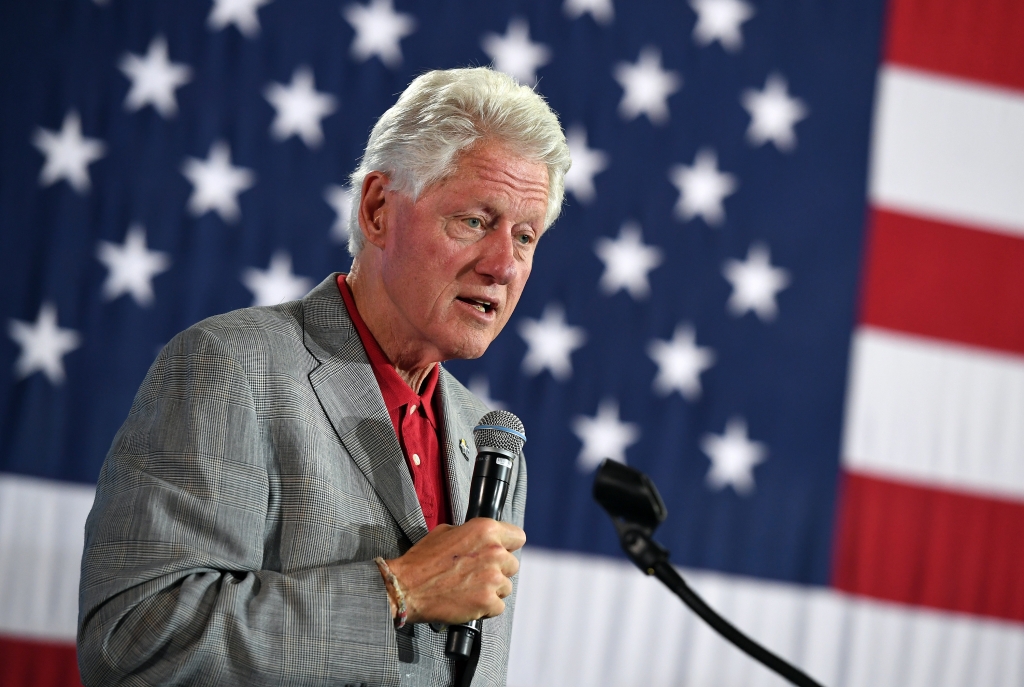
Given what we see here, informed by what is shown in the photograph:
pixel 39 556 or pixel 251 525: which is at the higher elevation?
pixel 251 525

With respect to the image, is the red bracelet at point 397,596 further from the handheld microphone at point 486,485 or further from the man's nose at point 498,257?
the man's nose at point 498,257

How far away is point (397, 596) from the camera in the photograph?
45.3 inches

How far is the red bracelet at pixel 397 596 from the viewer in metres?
1.15

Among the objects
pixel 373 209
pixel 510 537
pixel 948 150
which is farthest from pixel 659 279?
pixel 510 537

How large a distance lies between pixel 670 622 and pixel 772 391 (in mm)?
795

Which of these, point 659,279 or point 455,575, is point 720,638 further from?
point 455,575

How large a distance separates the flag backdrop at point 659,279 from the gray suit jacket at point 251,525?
1549 mm

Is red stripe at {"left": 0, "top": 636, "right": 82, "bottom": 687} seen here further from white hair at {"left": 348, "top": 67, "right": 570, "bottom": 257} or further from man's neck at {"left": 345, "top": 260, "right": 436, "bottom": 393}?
white hair at {"left": 348, "top": 67, "right": 570, "bottom": 257}

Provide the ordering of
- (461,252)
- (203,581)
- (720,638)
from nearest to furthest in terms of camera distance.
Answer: (203,581)
(461,252)
(720,638)

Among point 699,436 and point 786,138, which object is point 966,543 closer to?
point 699,436

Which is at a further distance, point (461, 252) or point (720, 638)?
point (720, 638)

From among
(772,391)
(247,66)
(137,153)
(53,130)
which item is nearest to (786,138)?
(772,391)

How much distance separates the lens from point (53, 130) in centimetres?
267

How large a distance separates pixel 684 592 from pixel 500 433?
1.09 feet
